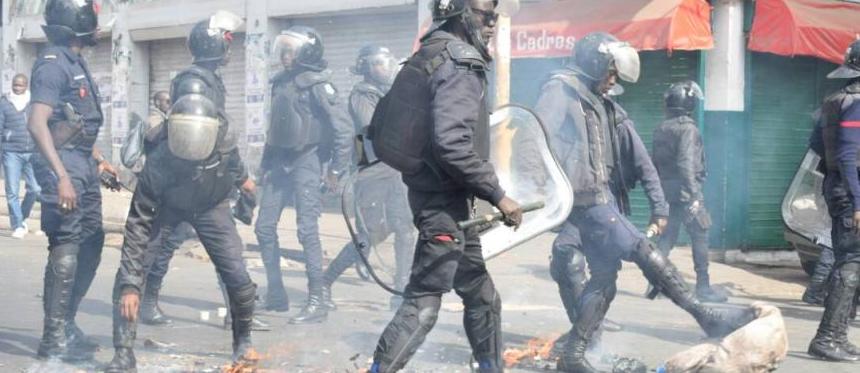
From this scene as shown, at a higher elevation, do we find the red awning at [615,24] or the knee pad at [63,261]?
the red awning at [615,24]

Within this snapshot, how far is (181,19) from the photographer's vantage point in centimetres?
1939

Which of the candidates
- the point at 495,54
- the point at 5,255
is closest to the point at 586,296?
the point at 495,54

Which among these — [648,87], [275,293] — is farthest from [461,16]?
[648,87]

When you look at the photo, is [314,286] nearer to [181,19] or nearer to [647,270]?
[647,270]

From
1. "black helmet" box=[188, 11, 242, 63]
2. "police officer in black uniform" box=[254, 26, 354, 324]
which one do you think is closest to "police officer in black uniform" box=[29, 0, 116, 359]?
"black helmet" box=[188, 11, 242, 63]

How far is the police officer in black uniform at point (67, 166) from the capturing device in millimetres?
5805

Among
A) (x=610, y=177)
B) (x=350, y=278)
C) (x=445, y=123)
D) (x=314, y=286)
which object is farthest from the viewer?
(x=350, y=278)

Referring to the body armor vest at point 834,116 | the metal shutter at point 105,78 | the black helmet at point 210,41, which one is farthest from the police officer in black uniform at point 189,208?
the metal shutter at point 105,78

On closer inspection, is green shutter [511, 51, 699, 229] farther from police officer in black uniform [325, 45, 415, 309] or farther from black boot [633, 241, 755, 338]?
black boot [633, 241, 755, 338]

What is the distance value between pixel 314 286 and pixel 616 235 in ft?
7.69

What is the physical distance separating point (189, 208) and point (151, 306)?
5.64 ft

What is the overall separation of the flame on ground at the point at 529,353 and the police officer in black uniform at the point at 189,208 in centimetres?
128

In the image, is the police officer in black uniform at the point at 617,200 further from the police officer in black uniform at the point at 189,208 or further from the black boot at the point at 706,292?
the black boot at the point at 706,292

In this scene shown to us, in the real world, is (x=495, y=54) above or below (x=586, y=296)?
above
